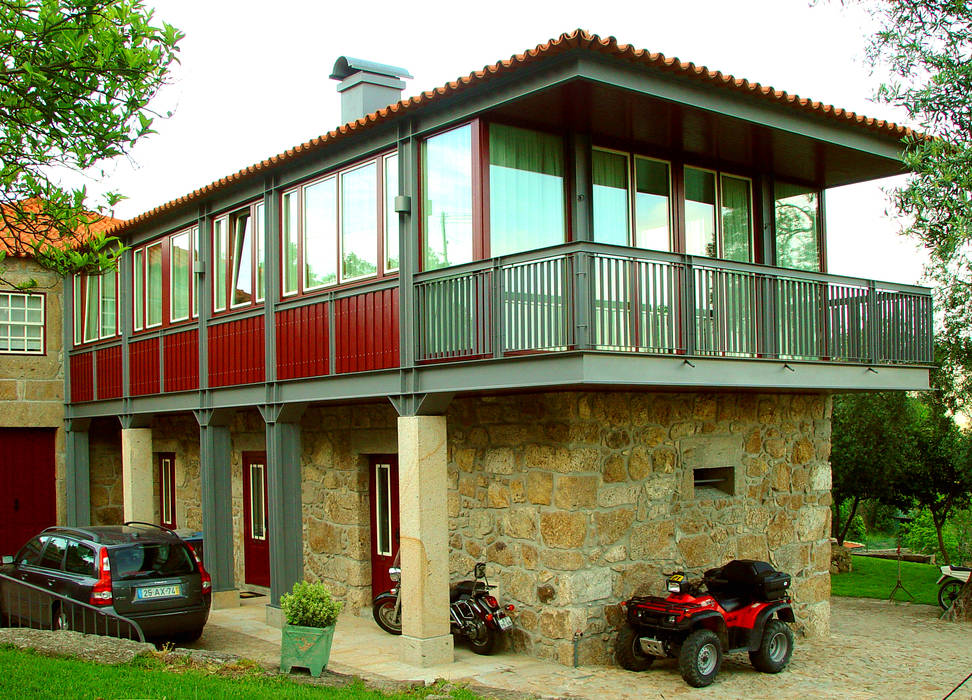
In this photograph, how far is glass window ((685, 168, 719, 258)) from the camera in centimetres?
1159

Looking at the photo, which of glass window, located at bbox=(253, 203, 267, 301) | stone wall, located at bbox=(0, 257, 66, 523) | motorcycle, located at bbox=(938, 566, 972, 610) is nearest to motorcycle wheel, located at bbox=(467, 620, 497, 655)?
glass window, located at bbox=(253, 203, 267, 301)

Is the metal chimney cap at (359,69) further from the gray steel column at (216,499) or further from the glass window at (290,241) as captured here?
the gray steel column at (216,499)

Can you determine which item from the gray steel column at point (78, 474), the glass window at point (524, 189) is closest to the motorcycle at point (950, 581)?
the glass window at point (524, 189)

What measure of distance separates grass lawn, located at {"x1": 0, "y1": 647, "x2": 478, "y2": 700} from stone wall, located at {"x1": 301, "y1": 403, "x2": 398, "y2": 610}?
384 cm

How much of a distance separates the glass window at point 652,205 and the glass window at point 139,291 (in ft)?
29.5

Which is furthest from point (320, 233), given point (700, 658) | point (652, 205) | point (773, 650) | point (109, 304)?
point (773, 650)

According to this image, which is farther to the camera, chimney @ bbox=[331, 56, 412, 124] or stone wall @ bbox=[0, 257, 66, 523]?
stone wall @ bbox=[0, 257, 66, 523]

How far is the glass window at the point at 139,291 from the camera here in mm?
16219

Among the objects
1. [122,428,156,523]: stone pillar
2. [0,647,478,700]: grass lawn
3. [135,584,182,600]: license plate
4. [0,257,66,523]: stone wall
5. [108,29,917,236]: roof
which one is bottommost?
[0,647,478,700]: grass lawn

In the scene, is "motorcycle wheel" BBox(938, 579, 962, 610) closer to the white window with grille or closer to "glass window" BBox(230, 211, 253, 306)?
"glass window" BBox(230, 211, 253, 306)

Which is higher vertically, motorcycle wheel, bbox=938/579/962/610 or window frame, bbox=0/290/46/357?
window frame, bbox=0/290/46/357

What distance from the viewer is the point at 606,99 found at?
9.47 meters

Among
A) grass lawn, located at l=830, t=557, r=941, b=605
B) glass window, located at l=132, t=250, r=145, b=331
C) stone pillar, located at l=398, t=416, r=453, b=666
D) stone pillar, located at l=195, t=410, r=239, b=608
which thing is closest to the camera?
stone pillar, located at l=398, t=416, r=453, b=666

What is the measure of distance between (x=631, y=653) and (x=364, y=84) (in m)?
8.91
